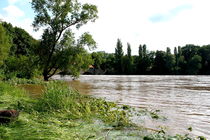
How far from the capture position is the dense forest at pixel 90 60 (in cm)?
2627

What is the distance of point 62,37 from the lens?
87.0 feet

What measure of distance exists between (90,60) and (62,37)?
157 inches

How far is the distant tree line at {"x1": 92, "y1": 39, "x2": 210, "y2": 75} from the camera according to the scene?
7618cm

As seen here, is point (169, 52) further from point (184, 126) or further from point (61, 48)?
point (184, 126)

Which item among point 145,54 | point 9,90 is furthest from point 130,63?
point 9,90

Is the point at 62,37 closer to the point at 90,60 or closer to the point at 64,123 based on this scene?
the point at 90,60

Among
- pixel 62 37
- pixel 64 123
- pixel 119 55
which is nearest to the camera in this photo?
pixel 64 123

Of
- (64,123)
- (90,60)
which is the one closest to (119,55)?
(90,60)

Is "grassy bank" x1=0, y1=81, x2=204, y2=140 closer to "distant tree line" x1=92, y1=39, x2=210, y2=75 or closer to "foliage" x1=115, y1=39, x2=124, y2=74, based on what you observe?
"distant tree line" x1=92, y1=39, x2=210, y2=75

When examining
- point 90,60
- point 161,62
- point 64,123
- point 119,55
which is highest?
point 119,55

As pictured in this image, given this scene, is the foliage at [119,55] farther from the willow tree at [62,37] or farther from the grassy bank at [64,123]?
the grassy bank at [64,123]

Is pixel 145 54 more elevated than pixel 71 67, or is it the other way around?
pixel 145 54

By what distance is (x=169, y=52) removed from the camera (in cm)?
8381

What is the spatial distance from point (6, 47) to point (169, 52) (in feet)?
199
